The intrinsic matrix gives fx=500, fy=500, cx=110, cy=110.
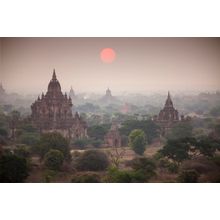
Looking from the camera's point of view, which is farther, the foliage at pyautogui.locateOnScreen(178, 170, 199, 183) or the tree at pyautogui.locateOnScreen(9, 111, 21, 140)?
the tree at pyautogui.locateOnScreen(9, 111, 21, 140)

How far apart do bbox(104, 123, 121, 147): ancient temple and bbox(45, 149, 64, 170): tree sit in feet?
3.19

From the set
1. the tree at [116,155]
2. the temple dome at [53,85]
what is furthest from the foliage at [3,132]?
the tree at [116,155]

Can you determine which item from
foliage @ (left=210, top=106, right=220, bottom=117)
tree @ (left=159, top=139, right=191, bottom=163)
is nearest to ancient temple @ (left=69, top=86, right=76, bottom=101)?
tree @ (left=159, top=139, right=191, bottom=163)

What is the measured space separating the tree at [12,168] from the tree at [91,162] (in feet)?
3.48

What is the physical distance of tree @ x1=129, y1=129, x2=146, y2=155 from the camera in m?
10.0

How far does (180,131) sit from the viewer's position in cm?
1006

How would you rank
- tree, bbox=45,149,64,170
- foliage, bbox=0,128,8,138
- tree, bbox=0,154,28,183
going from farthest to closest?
1. foliage, bbox=0,128,8,138
2. tree, bbox=45,149,64,170
3. tree, bbox=0,154,28,183

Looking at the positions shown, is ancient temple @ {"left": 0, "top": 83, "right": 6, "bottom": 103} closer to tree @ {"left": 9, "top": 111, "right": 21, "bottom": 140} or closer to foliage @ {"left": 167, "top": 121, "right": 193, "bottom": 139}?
tree @ {"left": 9, "top": 111, "right": 21, "bottom": 140}

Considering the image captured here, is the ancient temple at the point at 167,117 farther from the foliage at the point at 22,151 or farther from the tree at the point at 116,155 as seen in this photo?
the foliage at the point at 22,151

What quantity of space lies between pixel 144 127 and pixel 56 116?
1821 mm

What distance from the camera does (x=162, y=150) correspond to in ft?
32.8

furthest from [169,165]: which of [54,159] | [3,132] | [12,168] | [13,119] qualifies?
[3,132]

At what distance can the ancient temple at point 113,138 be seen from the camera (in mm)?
10070

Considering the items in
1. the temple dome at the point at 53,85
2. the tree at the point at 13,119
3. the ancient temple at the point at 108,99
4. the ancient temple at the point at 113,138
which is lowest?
the ancient temple at the point at 113,138
